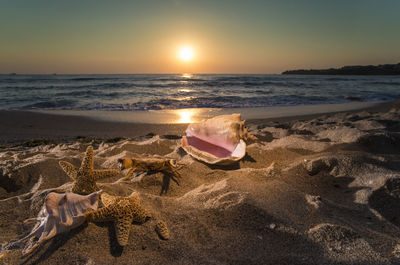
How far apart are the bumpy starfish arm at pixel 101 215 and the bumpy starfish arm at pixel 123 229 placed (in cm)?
5

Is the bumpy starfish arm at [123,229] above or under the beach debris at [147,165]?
under

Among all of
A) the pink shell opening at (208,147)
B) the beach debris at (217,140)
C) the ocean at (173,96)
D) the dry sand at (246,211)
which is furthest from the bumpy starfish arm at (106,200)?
the ocean at (173,96)

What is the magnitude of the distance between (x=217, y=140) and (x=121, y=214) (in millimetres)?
1589

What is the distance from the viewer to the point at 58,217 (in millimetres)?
1216

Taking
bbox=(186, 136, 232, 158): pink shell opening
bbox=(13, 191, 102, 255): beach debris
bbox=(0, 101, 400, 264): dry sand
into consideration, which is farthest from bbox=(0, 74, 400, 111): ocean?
bbox=(13, 191, 102, 255): beach debris

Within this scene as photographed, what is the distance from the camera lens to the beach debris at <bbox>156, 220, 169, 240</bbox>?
1318 millimetres

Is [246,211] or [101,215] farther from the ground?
[101,215]

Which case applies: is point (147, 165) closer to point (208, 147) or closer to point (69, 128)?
point (208, 147)

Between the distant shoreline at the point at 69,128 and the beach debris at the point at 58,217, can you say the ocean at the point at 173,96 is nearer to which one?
the distant shoreline at the point at 69,128

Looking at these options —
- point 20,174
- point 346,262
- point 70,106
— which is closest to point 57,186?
point 20,174

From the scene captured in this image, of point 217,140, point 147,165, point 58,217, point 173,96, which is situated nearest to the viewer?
point 58,217

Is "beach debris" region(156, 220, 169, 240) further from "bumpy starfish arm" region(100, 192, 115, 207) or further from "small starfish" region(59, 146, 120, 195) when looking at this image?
"small starfish" region(59, 146, 120, 195)

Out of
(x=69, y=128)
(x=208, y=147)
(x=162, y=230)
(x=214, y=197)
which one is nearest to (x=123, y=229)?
(x=162, y=230)

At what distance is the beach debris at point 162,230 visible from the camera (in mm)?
1318
